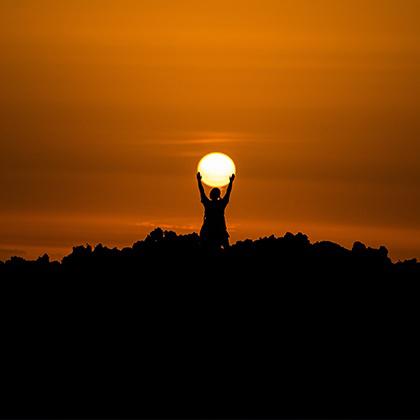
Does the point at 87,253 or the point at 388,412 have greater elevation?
the point at 87,253

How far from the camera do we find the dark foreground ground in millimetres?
71312

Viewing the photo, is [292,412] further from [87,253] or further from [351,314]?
[87,253]

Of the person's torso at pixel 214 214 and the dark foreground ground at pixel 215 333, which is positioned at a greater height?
the person's torso at pixel 214 214

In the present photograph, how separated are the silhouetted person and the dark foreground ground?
370 mm

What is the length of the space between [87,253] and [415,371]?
10.3 metres

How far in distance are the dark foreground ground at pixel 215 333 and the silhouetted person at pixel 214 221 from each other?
0.37 m

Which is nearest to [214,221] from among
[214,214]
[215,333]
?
[214,214]

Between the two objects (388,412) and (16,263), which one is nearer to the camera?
(388,412)

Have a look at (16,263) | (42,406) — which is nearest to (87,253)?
(16,263)

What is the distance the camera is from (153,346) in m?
72.9

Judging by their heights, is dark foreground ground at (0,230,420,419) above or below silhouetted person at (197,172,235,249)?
below

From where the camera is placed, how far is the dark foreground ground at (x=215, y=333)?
234 ft

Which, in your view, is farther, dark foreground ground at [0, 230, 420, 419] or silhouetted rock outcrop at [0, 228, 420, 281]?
silhouetted rock outcrop at [0, 228, 420, 281]

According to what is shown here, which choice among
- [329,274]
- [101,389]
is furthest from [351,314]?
[101,389]
